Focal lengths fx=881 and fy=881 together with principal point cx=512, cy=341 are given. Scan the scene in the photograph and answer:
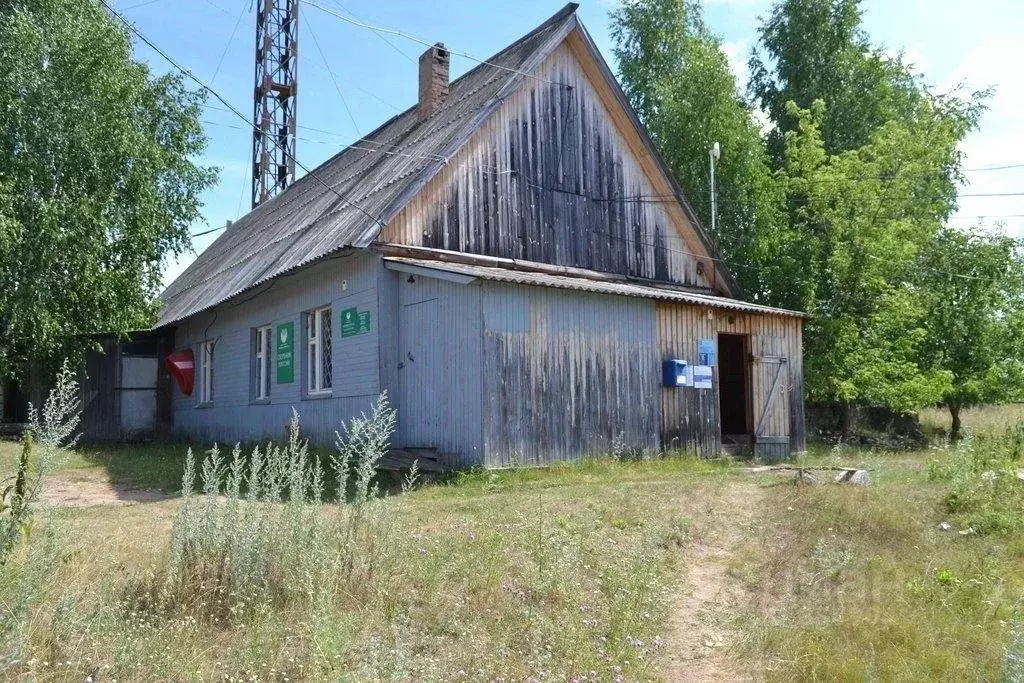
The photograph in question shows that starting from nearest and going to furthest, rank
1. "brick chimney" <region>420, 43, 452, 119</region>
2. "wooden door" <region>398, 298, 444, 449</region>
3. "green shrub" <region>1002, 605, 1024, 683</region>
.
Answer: "green shrub" <region>1002, 605, 1024, 683</region>
"wooden door" <region>398, 298, 444, 449</region>
"brick chimney" <region>420, 43, 452, 119</region>

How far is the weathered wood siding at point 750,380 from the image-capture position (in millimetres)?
13773

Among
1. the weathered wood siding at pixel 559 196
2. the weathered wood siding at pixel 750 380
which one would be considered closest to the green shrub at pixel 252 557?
the weathered wood siding at pixel 559 196

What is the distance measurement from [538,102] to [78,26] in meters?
9.78

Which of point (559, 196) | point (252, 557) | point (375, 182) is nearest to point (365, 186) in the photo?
point (375, 182)

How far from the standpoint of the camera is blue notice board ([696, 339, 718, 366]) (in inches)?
558

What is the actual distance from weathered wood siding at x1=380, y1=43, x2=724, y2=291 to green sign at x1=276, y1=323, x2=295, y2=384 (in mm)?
3762

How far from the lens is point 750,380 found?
15000 millimetres

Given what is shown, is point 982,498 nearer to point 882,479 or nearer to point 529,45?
point 882,479

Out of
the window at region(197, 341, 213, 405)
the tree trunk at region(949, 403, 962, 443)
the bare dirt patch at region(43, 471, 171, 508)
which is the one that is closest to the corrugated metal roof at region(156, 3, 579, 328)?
the window at region(197, 341, 213, 405)

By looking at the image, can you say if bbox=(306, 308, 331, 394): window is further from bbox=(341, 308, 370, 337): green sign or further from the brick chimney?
the brick chimney

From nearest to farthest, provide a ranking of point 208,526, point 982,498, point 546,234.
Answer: point 208,526, point 982,498, point 546,234

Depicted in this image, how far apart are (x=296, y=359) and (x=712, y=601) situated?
10722 mm

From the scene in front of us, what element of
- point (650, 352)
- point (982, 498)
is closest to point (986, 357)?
point (650, 352)

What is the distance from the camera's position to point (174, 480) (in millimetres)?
12602
